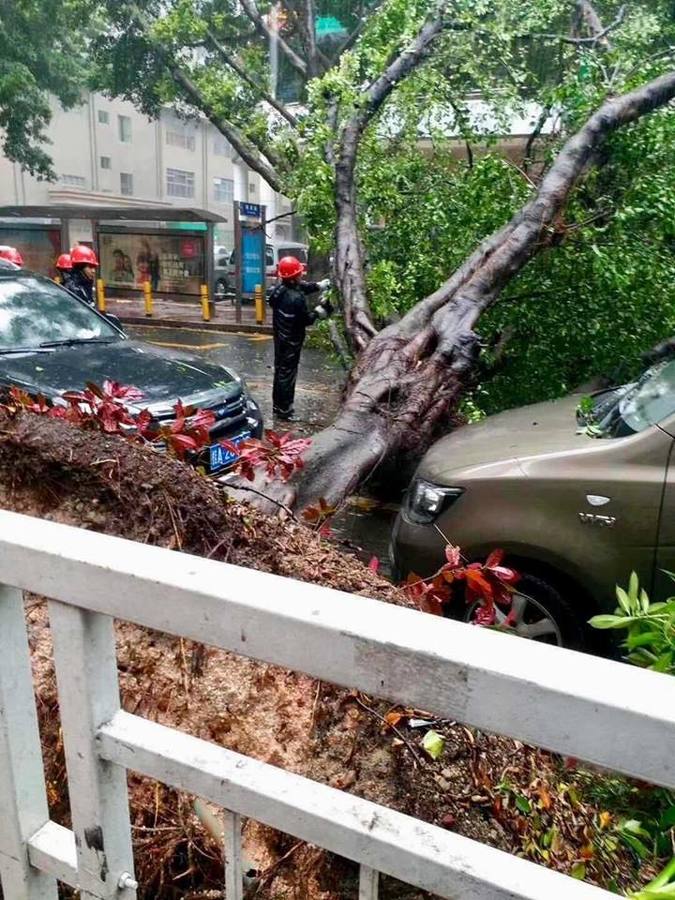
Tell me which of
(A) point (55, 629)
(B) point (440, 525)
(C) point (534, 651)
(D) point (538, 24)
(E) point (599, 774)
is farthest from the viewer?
(D) point (538, 24)

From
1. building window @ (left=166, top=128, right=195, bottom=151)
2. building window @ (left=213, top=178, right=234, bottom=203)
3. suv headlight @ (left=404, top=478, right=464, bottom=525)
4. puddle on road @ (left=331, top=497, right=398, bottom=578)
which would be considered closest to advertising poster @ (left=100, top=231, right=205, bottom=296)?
puddle on road @ (left=331, top=497, right=398, bottom=578)

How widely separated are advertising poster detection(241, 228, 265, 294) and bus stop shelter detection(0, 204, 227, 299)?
984 millimetres

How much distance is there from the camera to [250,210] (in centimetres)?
1633

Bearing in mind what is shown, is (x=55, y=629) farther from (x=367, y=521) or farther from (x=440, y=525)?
(x=367, y=521)

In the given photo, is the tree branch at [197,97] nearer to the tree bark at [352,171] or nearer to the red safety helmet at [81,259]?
the red safety helmet at [81,259]

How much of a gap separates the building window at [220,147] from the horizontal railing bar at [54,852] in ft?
142

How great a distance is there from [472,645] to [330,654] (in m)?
0.17

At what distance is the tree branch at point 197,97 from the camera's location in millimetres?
15688

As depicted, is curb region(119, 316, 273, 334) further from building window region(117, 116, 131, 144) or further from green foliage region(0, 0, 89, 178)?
building window region(117, 116, 131, 144)

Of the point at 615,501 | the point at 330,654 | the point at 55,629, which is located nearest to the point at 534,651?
the point at 330,654

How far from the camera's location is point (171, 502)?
85.2 inches

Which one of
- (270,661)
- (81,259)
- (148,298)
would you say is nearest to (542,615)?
(270,661)

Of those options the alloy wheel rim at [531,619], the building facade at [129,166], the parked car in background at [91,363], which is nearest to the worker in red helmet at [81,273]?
the parked car in background at [91,363]

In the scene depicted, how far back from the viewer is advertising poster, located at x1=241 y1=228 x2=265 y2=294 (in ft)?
55.6
